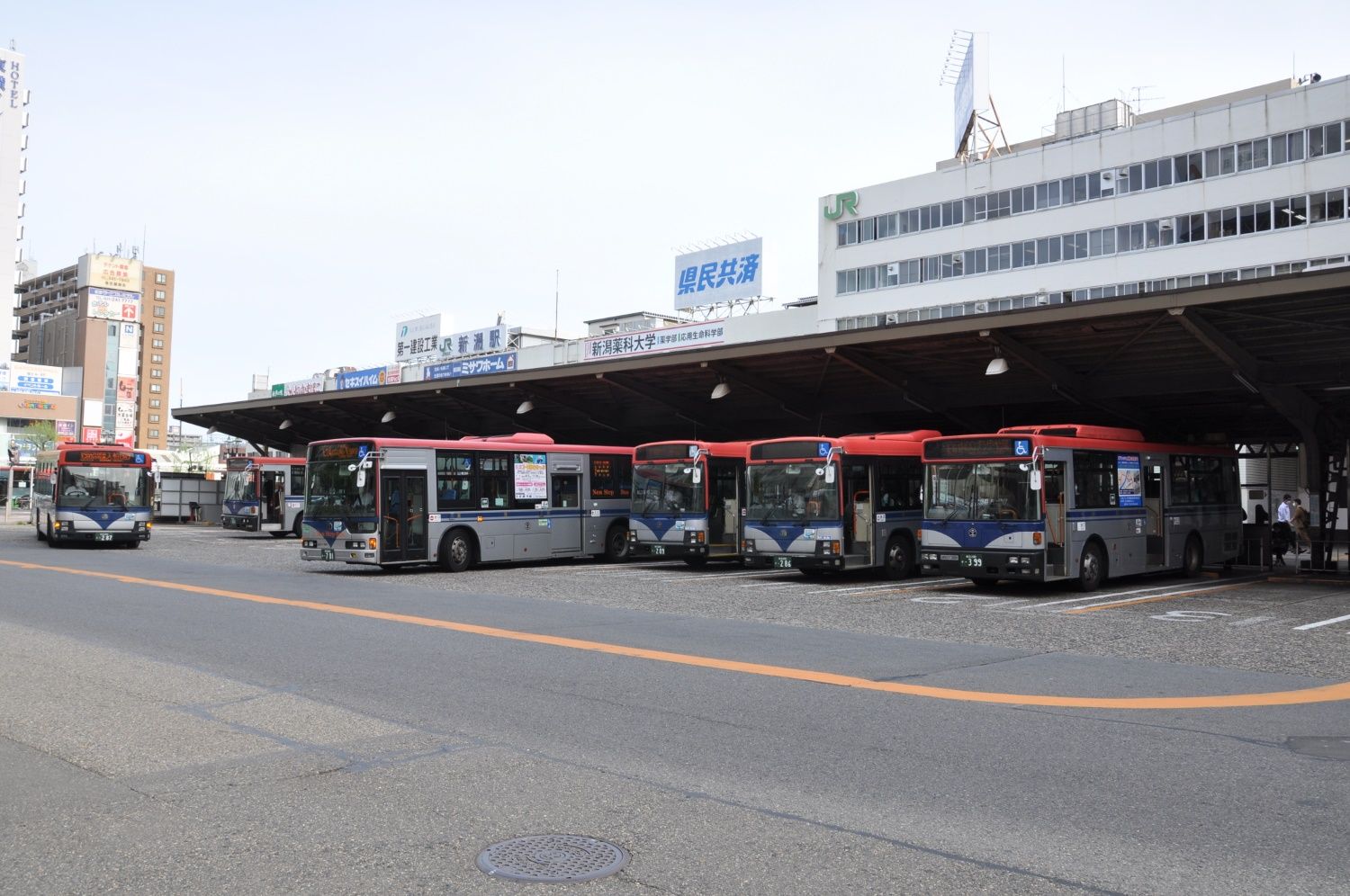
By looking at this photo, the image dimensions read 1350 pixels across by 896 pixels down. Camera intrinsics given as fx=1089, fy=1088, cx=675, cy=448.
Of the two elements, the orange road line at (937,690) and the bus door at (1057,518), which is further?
the bus door at (1057,518)

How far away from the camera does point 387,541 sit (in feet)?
73.6

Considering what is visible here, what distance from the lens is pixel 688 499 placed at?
25000mm

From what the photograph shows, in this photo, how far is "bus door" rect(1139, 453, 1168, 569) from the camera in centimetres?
2186

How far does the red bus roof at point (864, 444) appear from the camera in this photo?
21688 mm

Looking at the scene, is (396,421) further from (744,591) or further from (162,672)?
(162,672)

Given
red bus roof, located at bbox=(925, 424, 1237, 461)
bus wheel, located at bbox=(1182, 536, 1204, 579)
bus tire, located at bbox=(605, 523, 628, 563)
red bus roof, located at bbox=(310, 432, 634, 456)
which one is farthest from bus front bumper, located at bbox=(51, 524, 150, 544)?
bus wheel, located at bbox=(1182, 536, 1204, 579)

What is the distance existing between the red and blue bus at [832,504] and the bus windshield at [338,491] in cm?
782

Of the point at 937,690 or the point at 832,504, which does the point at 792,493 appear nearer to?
the point at 832,504

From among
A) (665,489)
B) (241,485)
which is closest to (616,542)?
(665,489)

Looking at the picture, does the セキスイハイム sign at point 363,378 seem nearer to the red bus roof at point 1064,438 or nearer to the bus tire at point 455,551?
the bus tire at point 455,551

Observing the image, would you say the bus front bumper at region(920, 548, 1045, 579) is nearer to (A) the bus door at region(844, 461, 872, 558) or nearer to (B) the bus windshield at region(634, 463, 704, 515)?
(A) the bus door at region(844, 461, 872, 558)

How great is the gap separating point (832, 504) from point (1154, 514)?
21.8 feet

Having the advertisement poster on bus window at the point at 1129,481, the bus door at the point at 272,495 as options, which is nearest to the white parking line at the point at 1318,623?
the advertisement poster on bus window at the point at 1129,481

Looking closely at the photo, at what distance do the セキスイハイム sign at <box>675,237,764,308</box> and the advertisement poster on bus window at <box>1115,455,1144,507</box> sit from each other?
39.7 m
